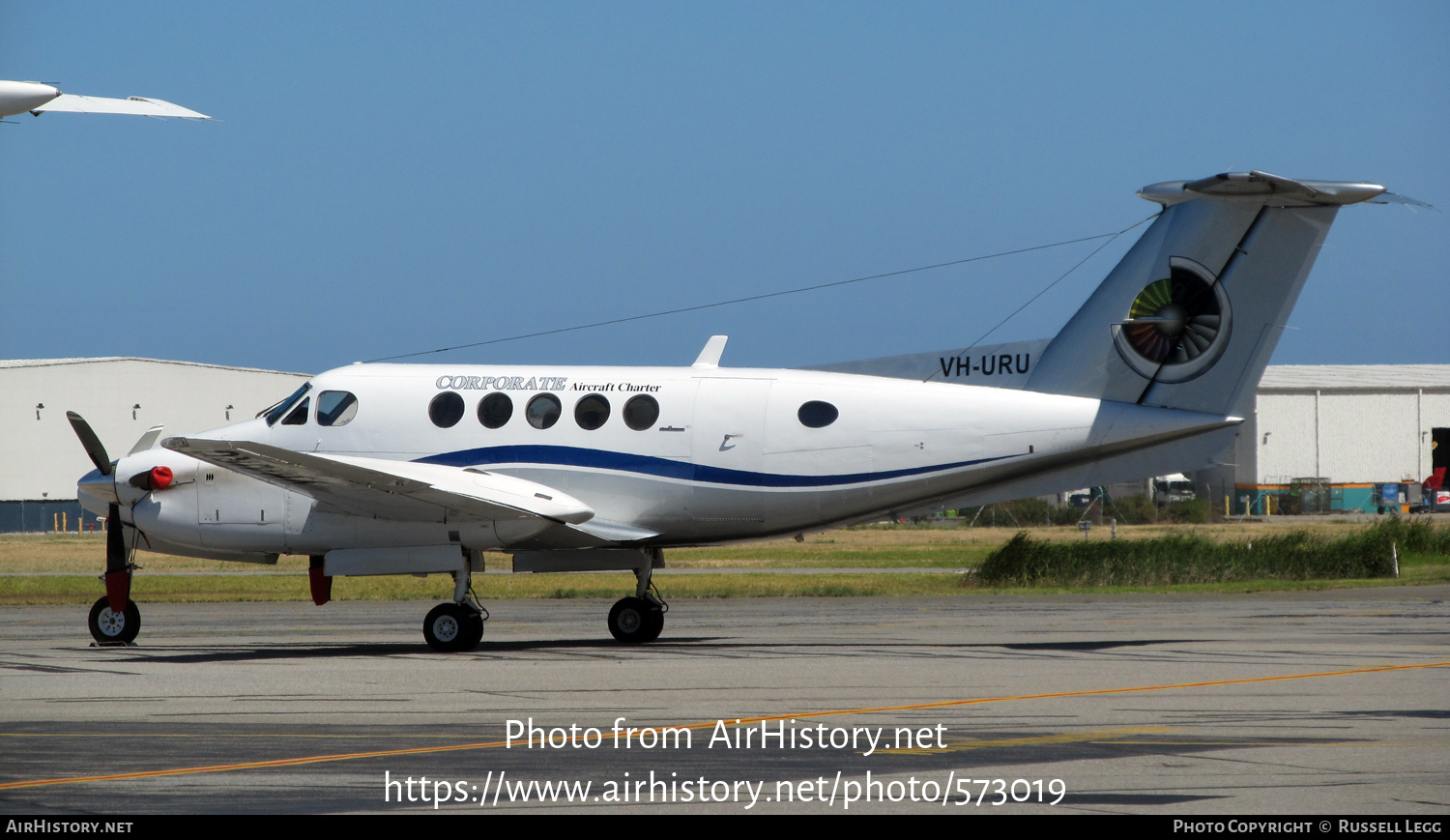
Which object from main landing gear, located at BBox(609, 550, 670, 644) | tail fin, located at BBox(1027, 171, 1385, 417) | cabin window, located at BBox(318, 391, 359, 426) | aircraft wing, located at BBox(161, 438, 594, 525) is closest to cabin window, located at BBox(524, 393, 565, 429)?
aircraft wing, located at BBox(161, 438, 594, 525)

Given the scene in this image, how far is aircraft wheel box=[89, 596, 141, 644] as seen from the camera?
18359mm

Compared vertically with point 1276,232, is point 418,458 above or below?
below

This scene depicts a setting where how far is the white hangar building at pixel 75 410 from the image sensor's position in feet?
260

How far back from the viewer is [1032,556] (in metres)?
32.7

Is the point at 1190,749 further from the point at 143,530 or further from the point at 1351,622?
the point at 143,530

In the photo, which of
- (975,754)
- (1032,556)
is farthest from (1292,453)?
(975,754)

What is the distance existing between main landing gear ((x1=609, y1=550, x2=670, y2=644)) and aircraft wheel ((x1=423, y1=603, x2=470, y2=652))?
202 centimetres

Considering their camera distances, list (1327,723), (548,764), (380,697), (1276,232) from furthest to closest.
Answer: (1276,232) → (380,697) → (1327,723) → (548,764)

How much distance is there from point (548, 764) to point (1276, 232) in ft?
38.3

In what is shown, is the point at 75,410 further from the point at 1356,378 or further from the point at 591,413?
the point at 1356,378

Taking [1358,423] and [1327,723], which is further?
[1358,423]

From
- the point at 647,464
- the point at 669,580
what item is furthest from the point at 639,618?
the point at 669,580

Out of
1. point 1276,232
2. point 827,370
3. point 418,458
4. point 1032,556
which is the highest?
point 1276,232

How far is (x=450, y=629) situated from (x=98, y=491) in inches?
214
